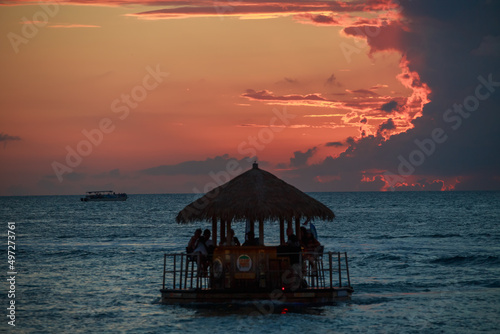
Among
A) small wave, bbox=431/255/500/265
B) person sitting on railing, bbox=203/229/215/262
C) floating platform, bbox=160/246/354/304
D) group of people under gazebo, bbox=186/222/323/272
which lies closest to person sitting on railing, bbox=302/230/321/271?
group of people under gazebo, bbox=186/222/323/272

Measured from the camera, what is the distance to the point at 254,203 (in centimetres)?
2117

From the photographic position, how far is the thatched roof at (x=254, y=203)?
21.1 m

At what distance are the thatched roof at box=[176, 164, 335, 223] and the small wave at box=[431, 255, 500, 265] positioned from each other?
21.8 meters

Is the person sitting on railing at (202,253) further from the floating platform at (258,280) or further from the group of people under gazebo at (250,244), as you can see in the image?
the floating platform at (258,280)

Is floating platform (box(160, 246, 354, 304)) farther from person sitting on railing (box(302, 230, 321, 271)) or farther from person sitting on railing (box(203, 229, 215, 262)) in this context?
person sitting on railing (box(302, 230, 321, 271))

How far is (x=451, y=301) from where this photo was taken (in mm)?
25250

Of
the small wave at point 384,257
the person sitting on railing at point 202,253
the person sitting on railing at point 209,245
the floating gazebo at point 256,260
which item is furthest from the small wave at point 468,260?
the person sitting on railing at point 202,253

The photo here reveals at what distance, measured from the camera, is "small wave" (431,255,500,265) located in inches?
1613

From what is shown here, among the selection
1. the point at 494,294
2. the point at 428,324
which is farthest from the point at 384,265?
the point at 428,324

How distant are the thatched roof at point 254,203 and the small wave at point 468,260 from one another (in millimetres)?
21826

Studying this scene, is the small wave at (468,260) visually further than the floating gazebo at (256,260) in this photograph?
Yes

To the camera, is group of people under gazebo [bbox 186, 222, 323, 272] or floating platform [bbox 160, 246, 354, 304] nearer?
floating platform [bbox 160, 246, 354, 304]

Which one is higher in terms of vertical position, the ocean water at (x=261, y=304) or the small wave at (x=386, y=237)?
the small wave at (x=386, y=237)

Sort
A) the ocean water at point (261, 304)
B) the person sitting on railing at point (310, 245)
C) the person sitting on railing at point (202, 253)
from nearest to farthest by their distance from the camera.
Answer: the ocean water at point (261, 304)
the person sitting on railing at point (202, 253)
the person sitting on railing at point (310, 245)
